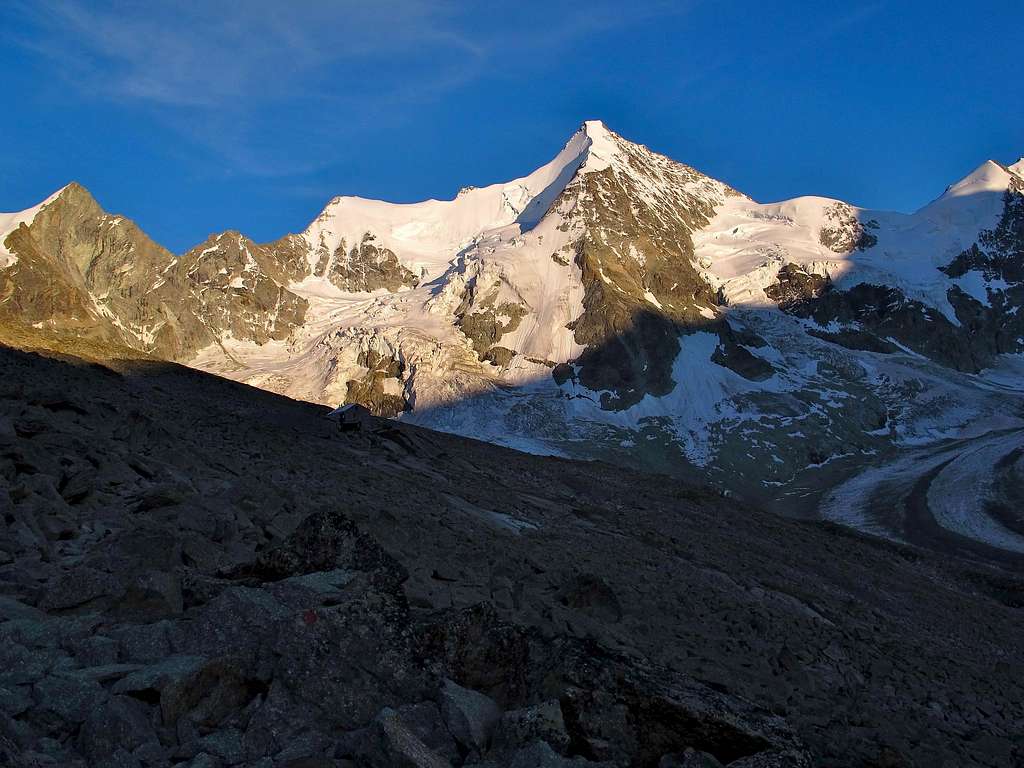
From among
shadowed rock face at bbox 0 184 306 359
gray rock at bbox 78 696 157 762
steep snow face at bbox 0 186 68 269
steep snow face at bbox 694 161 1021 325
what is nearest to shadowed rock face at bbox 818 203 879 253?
steep snow face at bbox 694 161 1021 325

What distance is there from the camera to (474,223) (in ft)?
637

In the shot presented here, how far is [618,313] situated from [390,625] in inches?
4577

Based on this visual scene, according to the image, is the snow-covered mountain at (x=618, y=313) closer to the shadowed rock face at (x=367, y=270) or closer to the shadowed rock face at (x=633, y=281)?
the shadowed rock face at (x=633, y=281)

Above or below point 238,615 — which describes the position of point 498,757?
below

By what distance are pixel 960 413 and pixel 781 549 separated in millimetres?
93507

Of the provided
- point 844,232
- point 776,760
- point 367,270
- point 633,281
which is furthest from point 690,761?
point 844,232

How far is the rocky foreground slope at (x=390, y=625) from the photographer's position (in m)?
5.96

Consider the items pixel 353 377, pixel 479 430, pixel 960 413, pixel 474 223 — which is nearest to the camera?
pixel 479 430

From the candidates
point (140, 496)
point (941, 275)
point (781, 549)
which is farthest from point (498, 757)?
point (941, 275)

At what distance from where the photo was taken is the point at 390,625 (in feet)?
22.9

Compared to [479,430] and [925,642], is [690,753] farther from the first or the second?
[479,430]

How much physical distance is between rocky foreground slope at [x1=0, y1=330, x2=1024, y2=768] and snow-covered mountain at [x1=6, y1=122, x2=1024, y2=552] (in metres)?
47.9

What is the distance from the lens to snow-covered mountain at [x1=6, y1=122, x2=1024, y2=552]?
102m

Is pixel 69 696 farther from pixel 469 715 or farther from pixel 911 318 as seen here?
pixel 911 318
